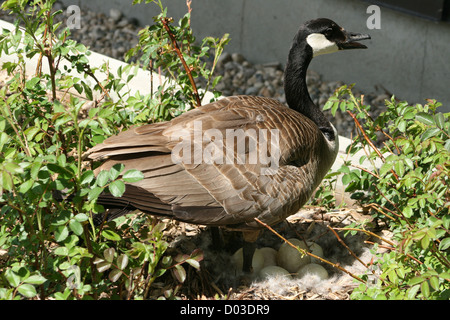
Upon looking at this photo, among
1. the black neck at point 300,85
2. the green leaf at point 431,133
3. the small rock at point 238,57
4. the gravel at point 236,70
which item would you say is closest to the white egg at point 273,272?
the black neck at point 300,85

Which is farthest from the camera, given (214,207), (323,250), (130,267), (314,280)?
(323,250)

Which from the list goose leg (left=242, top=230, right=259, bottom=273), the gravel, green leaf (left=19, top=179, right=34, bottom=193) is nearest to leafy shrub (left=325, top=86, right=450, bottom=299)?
goose leg (left=242, top=230, right=259, bottom=273)

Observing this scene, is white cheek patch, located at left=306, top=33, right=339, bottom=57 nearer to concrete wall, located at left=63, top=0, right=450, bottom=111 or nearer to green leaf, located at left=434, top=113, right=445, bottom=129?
green leaf, located at left=434, top=113, right=445, bottom=129

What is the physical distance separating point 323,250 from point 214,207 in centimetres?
85

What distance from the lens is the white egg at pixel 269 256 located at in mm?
3209

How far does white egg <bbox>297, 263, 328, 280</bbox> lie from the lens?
10.0 feet

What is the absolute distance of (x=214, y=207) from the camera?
9.11ft

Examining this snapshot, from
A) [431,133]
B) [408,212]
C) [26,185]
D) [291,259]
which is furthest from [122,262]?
[431,133]

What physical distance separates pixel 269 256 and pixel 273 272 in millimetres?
186

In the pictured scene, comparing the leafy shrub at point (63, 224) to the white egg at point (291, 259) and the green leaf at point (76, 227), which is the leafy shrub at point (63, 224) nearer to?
the green leaf at point (76, 227)

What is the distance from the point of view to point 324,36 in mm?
3475
